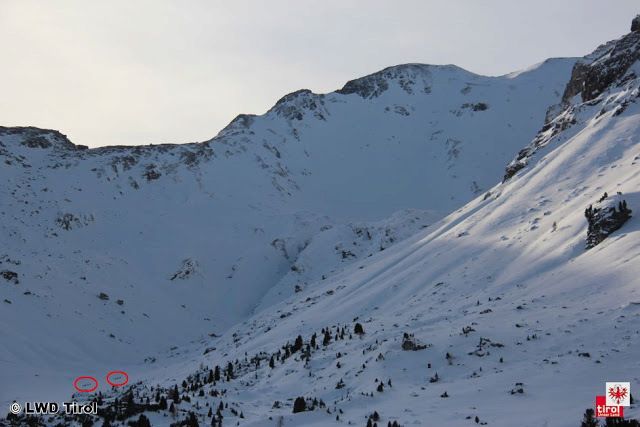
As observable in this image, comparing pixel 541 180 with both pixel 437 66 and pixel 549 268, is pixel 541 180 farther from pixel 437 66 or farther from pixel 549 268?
pixel 437 66

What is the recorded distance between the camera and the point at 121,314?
5981 centimetres

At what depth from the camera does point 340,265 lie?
232 ft

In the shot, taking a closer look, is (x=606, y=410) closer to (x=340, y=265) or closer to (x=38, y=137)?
(x=340, y=265)

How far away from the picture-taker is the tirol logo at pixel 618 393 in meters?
17.1

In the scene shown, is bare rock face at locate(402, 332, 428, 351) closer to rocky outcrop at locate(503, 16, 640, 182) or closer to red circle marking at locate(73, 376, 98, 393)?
red circle marking at locate(73, 376, 98, 393)

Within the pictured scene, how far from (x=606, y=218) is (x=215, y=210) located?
62300mm

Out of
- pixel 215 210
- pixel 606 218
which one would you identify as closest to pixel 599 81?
pixel 606 218

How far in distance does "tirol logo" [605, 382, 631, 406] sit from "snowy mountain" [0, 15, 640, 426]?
0.68m

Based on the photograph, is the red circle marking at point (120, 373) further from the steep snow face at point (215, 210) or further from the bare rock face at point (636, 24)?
the bare rock face at point (636, 24)

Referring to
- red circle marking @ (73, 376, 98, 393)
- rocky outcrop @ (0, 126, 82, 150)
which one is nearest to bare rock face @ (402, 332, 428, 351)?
red circle marking @ (73, 376, 98, 393)

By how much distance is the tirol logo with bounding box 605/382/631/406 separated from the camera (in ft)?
56.0

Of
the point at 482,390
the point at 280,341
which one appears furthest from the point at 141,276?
the point at 482,390

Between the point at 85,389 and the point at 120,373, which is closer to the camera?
the point at 85,389

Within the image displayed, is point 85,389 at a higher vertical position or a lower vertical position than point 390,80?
lower
